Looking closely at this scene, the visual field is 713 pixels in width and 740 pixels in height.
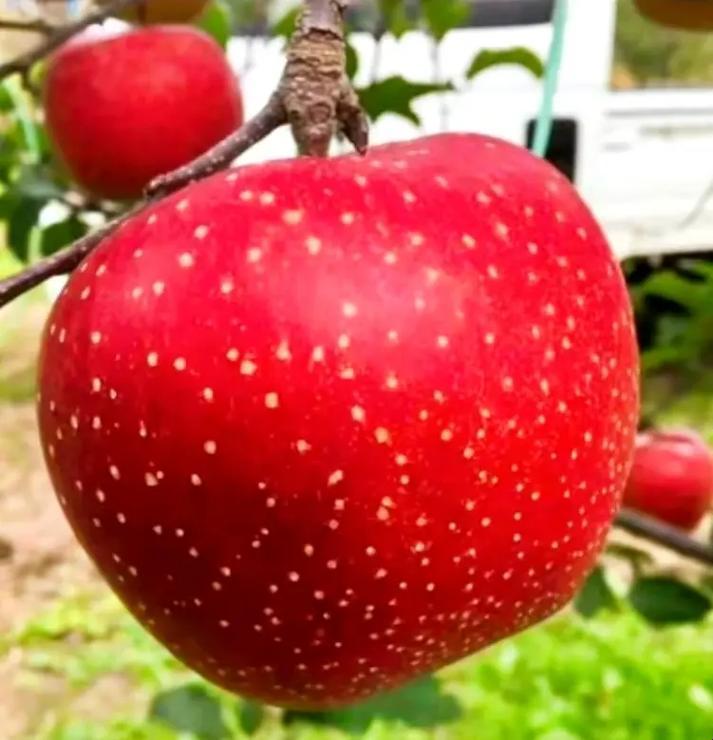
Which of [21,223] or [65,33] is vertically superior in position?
[65,33]

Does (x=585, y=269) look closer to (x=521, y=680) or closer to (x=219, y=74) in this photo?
(x=219, y=74)

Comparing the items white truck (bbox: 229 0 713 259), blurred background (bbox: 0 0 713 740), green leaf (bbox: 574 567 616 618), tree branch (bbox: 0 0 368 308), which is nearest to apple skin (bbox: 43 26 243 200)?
blurred background (bbox: 0 0 713 740)

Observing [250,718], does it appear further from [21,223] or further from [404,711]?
[21,223]

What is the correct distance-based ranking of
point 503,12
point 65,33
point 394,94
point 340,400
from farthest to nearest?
point 503,12 < point 394,94 < point 65,33 < point 340,400

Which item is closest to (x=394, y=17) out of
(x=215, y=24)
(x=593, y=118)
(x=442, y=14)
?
(x=442, y=14)

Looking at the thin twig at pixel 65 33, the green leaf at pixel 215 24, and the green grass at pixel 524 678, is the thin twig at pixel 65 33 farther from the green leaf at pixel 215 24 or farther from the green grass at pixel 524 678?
the green grass at pixel 524 678

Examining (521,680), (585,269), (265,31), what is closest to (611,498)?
(585,269)

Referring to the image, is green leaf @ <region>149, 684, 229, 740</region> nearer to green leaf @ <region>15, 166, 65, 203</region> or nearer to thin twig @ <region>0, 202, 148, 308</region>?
green leaf @ <region>15, 166, 65, 203</region>
